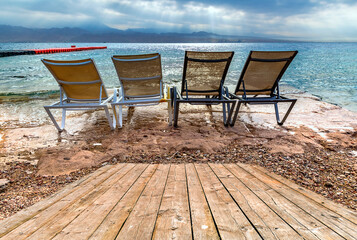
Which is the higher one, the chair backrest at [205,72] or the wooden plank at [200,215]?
the chair backrest at [205,72]

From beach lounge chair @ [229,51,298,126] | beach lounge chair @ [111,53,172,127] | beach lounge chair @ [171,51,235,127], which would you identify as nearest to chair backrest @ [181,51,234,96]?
beach lounge chair @ [171,51,235,127]

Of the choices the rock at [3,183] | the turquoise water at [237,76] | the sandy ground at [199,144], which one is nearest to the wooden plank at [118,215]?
the sandy ground at [199,144]

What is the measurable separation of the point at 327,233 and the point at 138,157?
260 centimetres

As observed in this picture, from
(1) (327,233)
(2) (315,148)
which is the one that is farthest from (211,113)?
(1) (327,233)

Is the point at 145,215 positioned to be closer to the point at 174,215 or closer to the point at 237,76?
the point at 174,215

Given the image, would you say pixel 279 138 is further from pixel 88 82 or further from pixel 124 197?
pixel 88 82

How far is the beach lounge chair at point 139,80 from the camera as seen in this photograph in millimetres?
4391

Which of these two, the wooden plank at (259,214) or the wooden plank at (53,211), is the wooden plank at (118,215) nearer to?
the wooden plank at (53,211)

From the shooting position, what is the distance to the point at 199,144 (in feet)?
12.0

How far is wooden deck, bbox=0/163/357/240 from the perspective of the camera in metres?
1.08

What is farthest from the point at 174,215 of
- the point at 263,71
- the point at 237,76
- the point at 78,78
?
the point at 237,76

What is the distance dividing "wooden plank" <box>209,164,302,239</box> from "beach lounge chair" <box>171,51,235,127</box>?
9.15 feet

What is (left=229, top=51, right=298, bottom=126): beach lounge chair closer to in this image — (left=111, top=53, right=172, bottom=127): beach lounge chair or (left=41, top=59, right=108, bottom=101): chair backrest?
(left=111, top=53, right=172, bottom=127): beach lounge chair

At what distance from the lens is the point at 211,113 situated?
19.5 ft
